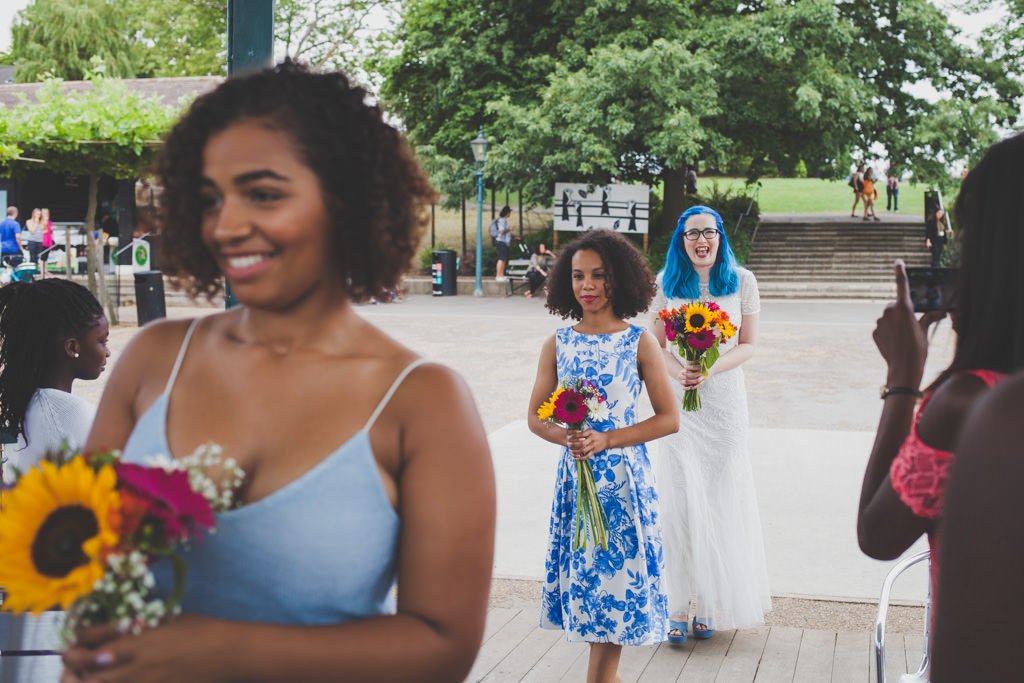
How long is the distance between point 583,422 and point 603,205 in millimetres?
23788

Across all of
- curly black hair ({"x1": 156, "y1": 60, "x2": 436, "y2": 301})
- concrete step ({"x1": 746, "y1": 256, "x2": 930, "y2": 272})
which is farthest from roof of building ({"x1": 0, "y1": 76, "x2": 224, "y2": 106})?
curly black hair ({"x1": 156, "y1": 60, "x2": 436, "y2": 301})

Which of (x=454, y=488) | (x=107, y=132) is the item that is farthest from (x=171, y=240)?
(x=107, y=132)

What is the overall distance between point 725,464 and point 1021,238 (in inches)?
149

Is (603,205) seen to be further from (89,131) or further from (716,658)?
(716,658)

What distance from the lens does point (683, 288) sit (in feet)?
17.4

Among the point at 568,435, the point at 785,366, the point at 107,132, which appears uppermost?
the point at 107,132

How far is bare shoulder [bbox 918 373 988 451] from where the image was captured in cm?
143

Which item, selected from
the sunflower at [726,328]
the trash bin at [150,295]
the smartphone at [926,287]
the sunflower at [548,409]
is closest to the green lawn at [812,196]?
the trash bin at [150,295]

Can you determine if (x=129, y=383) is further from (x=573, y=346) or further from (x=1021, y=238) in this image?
(x=573, y=346)

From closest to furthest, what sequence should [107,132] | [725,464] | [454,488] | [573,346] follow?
[454,488]
[573,346]
[725,464]
[107,132]

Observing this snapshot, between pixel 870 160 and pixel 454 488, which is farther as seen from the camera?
pixel 870 160

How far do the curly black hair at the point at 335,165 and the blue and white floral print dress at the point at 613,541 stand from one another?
274 centimetres

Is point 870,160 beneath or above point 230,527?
above

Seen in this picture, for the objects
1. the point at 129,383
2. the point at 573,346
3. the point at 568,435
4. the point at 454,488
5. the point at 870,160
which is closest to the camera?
the point at 454,488
